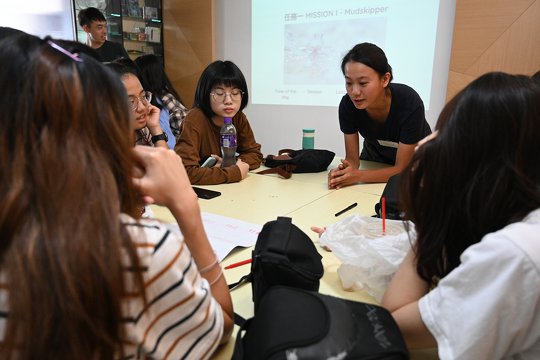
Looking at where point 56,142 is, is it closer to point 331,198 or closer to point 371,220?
point 371,220

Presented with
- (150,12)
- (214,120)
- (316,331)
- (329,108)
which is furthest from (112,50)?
(316,331)

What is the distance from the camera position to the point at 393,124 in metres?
1.81

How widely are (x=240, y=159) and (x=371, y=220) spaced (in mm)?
1006

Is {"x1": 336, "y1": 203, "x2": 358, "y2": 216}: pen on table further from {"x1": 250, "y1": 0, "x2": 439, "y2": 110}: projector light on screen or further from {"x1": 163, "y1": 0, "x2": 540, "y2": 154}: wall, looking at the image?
{"x1": 250, "y1": 0, "x2": 439, "y2": 110}: projector light on screen

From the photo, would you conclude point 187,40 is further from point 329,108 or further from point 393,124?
point 393,124

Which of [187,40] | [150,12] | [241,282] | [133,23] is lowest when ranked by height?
[241,282]

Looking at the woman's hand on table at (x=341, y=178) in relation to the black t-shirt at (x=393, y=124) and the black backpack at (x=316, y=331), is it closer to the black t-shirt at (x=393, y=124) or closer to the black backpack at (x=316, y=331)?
the black t-shirt at (x=393, y=124)

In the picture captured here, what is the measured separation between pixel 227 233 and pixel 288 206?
1.10 feet

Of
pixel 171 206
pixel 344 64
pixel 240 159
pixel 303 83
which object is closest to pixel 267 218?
pixel 171 206

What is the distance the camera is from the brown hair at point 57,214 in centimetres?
41

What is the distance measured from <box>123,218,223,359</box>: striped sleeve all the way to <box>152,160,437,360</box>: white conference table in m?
0.22

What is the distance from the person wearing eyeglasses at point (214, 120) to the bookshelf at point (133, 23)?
2623 millimetres

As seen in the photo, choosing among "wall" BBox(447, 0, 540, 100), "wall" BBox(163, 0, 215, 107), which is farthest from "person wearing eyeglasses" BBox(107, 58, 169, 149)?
"wall" BBox(163, 0, 215, 107)

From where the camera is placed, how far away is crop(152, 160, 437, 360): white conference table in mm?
835
